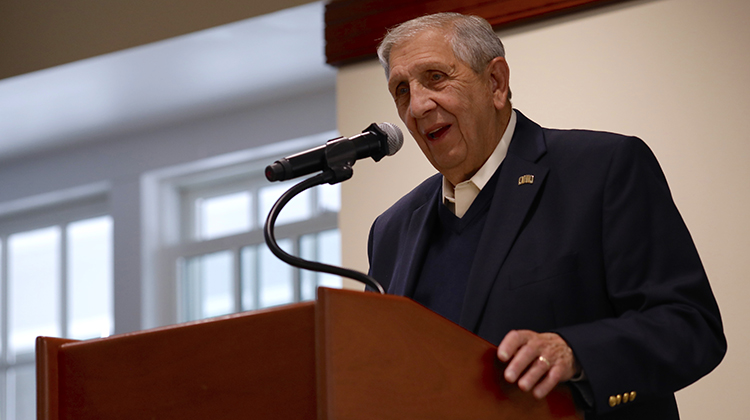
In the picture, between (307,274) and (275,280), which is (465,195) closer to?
(307,274)

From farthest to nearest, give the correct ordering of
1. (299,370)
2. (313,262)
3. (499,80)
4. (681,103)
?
(681,103) < (499,80) < (313,262) < (299,370)

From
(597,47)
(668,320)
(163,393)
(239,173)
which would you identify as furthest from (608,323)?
(239,173)

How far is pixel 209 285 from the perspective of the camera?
6086 mm

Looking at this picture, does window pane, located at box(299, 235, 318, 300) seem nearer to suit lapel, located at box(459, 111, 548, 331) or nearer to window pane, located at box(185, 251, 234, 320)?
window pane, located at box(185, 251, 234, 320)

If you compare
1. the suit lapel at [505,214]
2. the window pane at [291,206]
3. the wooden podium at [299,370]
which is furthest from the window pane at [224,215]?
the wooden podium at [299,370]

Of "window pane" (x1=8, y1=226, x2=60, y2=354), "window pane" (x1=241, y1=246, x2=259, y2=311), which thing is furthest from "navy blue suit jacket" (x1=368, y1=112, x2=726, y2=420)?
"window pane" (x1=8, y1=226, x2=60, y2=354)

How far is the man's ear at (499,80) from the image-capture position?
80.7 inches

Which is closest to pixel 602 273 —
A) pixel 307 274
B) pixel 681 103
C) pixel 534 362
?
pixel 534 362

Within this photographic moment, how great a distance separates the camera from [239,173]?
6.10 m

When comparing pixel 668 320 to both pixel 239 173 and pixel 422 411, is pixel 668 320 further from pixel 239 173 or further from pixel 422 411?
pixel 239 173

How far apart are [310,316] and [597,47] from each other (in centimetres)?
240

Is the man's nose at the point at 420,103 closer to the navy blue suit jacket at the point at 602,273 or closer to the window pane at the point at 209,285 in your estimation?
the navy blue suit jacket at the point at 602,273

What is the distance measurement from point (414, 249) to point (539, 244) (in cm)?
39

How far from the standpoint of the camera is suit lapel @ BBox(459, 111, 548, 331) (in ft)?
5.30
